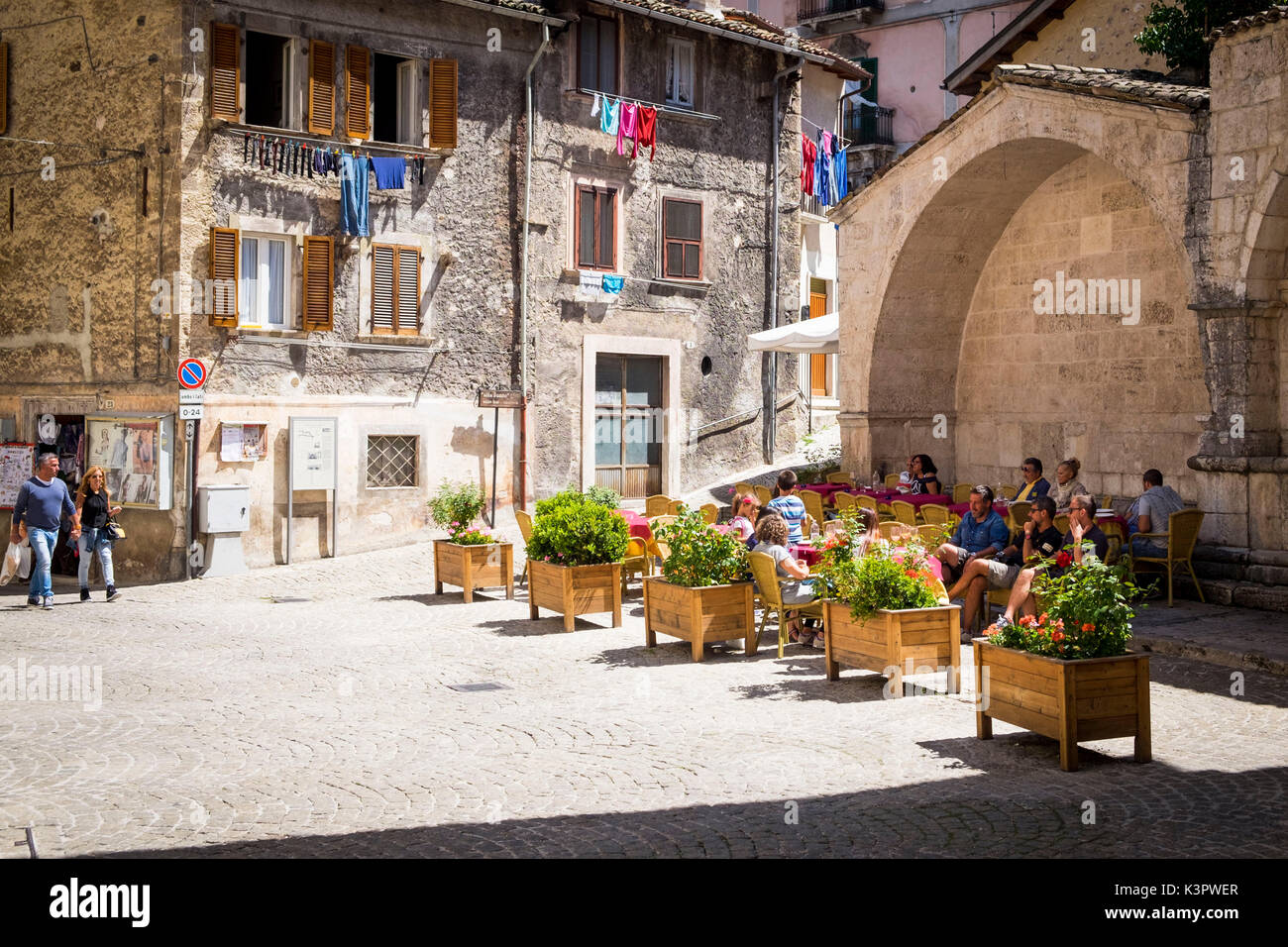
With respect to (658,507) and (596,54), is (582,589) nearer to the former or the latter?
(658,507)

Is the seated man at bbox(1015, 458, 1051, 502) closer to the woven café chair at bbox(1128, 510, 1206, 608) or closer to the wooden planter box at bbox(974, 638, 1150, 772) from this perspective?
the woven café chair at bbox(1128, 510, 1206, 608)

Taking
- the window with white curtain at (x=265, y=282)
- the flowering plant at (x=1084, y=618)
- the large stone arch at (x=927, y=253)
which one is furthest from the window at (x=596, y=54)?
the flowering plant at (x=1084, y=618)

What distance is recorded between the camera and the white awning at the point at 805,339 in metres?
19.8

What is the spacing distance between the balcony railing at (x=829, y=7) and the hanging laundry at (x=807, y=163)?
11.4 metres

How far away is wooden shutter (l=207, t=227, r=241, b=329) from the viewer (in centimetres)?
1820

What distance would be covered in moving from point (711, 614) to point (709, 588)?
0.21 metres

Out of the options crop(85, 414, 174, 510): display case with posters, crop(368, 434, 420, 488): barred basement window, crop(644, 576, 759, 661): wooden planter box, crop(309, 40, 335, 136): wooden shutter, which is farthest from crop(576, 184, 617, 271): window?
crop(644, 576, 759, 661): wooden planter box

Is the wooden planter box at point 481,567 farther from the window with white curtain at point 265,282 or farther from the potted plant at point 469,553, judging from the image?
the window with white curtain at point 265,282

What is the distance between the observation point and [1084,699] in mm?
7316

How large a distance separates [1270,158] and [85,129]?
14.7 metres

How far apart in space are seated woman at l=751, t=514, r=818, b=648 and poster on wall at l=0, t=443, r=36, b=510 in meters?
12.3

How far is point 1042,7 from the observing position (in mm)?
20688

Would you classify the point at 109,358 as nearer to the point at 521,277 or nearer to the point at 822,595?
the point at 521,277
